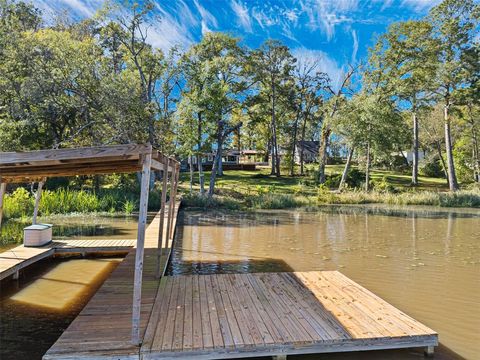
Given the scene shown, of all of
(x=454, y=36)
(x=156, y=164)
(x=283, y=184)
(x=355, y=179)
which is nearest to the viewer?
(x=156, y=164)

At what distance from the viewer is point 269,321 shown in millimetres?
4754

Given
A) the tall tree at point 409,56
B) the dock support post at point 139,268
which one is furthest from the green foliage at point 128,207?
the tall tree at point 409,56

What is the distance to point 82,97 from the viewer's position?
70.8 feet

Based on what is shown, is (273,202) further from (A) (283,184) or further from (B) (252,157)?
(B) (252,157)

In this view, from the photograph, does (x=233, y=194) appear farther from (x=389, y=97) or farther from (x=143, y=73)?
(x=389, y=97)

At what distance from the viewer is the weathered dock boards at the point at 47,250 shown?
7.30 meters

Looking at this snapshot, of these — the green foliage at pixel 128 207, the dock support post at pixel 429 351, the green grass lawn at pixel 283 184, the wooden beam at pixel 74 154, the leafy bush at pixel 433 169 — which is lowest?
the dock support post at pixel 429 351

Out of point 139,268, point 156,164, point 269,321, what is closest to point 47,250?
point 156,164

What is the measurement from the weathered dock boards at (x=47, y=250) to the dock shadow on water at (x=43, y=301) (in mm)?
263

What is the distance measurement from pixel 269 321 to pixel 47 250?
6.24 m

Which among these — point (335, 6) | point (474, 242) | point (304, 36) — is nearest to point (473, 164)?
point (474, 242)

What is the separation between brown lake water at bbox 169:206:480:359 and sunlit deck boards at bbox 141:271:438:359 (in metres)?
0.35

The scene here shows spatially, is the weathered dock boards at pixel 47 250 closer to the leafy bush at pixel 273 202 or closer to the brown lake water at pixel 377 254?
the brown lake water at pixel 377 254

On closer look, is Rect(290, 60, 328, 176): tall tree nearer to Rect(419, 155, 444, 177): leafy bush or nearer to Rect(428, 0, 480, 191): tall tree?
Rect(428, 0, 480, 191): tall tree
